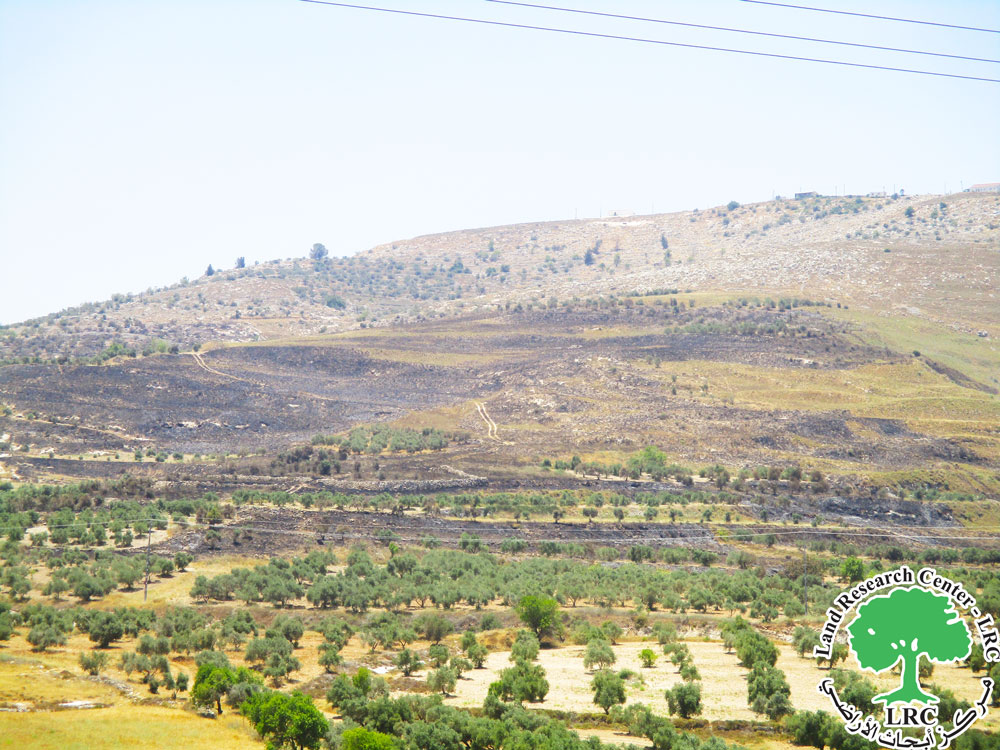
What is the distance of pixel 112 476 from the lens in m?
89.1

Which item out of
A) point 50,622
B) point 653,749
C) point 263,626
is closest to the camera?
point 653,749

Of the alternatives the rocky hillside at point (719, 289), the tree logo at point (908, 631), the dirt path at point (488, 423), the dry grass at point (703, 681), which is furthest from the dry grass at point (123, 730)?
the rocky hillside at point (719, 289)

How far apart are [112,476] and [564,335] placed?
236 feet

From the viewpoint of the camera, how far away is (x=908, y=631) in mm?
20625

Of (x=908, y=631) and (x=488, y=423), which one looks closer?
(x=908, y=631)

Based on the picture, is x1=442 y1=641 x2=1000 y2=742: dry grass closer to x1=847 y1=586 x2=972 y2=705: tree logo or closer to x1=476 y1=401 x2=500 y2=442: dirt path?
x1=847 y1=586 x2=972 y2=705: tree logo

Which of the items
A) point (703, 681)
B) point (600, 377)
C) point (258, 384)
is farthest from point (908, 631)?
point (258, 384)

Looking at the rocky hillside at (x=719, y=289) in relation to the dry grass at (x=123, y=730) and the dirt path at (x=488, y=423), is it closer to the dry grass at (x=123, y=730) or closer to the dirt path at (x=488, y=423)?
the dirt path at (x=488, y=423)

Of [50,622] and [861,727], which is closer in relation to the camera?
[861,727]

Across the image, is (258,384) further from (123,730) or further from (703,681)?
(123,730)

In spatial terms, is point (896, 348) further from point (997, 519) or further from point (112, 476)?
point (112, 476)

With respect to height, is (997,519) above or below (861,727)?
below

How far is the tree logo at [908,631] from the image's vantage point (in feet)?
67.3

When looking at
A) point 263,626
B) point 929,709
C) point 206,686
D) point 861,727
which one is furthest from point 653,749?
point 263,626
